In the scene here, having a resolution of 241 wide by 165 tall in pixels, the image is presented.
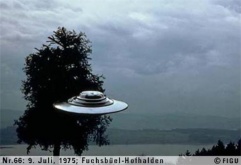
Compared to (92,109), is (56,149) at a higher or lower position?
lower

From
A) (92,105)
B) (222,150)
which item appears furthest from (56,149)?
(92,105)

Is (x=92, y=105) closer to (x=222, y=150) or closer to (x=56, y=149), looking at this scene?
(x=222, y=150)

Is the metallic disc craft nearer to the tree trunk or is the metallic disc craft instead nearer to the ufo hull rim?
the ufo hull rim

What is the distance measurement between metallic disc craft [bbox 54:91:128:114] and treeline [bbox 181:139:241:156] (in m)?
4.07

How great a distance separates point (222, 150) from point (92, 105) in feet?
15.4

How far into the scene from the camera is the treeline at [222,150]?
7.71 m

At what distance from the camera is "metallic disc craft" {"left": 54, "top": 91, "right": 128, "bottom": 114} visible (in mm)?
4262

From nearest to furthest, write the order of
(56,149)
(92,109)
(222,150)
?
1. (92,109)
2. (222,150)
3. (56,149)

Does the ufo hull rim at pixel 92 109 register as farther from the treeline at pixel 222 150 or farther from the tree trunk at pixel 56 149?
the tree trunk at pixel 56 149

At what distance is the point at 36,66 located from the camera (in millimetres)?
10727

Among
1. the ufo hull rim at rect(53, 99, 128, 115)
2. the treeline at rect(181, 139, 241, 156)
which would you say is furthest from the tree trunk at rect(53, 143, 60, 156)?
the ufo hull rim at rect(53, 99, 128, 115)

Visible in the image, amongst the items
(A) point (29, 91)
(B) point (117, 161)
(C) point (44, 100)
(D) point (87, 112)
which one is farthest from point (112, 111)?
(A) point (29, 91)

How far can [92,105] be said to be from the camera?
4.29 meters

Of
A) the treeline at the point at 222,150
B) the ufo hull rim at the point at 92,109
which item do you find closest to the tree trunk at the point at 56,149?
the treeline at the point at 222,150
